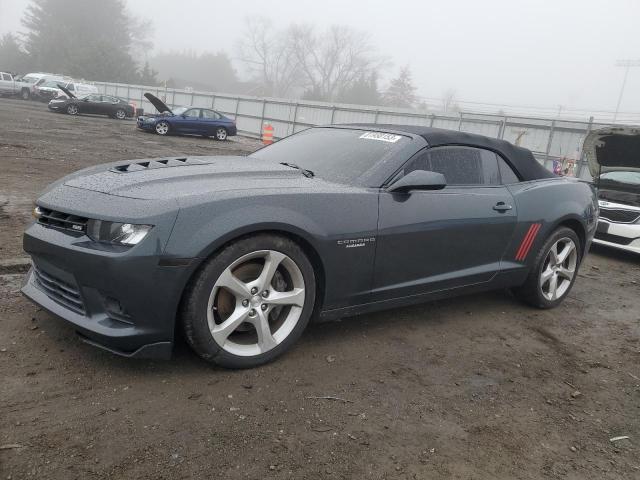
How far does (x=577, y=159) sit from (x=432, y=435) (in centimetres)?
1412

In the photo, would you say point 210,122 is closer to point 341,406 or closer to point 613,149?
point 613,149

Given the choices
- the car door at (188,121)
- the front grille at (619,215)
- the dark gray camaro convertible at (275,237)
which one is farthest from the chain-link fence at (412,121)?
the dark gray camaro convertible at (275,237)

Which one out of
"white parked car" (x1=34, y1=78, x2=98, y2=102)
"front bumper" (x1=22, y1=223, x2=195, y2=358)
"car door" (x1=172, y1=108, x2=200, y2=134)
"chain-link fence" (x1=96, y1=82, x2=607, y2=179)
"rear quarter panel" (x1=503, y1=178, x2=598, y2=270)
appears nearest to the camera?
"front bumper" (x1=22, y1=223, x2=195, y2=358)

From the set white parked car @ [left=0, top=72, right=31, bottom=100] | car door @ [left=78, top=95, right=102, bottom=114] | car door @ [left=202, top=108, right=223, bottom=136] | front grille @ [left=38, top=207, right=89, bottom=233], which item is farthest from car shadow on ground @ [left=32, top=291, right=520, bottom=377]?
white parked car @ [left=0, top=72, right=31, bottom=100]

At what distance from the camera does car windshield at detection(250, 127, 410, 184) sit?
11.5 ft

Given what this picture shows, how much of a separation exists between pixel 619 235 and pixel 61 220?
707 centimetres

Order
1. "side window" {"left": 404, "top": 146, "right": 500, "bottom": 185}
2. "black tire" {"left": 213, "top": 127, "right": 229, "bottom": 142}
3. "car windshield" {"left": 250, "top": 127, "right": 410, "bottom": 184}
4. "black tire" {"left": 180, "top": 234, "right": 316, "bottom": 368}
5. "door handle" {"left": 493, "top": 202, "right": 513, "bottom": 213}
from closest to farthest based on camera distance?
"black tire" {"left": 180, "top": 234, "right": 316, "bottom": 368} < "car windshield" {"left": 250, "top": 127, "right": 410, "bottom": 184} < "side window" {"left": 404, "top": 146, "right": 500, "bottom": 185} < "door handle" {"left": 493, "top": 202, "right": 513, "bottom": 213} < "black tire" {"left": 213, "top": 127, "right": 229, "bottom": 142}

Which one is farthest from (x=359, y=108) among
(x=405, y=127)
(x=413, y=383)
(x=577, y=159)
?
(x=413, y=383)

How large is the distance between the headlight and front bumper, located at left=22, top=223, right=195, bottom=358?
2.3 inches

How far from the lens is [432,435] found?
8.25ft

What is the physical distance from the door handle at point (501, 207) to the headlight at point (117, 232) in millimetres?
2599

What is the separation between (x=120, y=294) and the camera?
2.50m

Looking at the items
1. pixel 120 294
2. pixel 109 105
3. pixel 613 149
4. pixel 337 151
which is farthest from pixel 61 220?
pixel 109 105

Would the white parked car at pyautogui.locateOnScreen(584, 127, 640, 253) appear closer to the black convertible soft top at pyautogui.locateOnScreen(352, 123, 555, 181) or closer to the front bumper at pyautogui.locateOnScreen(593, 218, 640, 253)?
the front bumper at pyautogui.locateOnScreen(593, 218, 640, 253)
